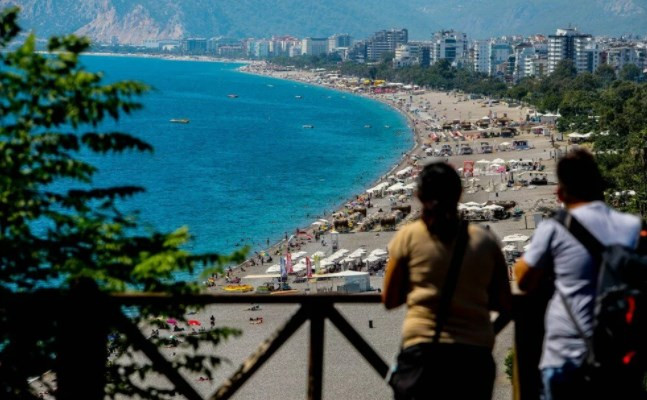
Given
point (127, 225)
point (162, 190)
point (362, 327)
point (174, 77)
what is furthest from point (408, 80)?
point (127, 225)

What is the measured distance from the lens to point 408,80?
493ft

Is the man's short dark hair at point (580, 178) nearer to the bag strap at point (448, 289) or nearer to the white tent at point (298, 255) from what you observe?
the bag strap at point (448, 289)

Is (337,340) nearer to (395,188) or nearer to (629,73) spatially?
(395,188)

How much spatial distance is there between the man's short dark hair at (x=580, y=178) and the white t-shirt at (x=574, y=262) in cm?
7

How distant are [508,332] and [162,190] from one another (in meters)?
37.8

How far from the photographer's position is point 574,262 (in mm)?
3201

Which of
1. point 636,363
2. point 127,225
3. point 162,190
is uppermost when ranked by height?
point 127,225

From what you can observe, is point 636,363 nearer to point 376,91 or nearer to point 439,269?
point 439,269

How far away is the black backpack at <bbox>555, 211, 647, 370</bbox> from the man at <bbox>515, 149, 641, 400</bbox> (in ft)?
0.19

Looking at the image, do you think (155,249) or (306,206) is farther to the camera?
(306,206)

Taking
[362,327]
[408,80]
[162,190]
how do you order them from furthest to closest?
[408,80] → [162,190] → [362,327]

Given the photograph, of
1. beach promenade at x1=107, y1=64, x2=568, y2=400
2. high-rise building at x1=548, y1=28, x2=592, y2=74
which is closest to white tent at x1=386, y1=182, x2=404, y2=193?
beach promenade at x1=107, y1=64, x2=568, y2=400

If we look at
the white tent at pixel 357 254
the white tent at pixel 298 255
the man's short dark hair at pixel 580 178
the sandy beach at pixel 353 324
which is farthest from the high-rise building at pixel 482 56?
the man's short dark hair at pixel 580 178

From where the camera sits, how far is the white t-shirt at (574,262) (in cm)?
319
